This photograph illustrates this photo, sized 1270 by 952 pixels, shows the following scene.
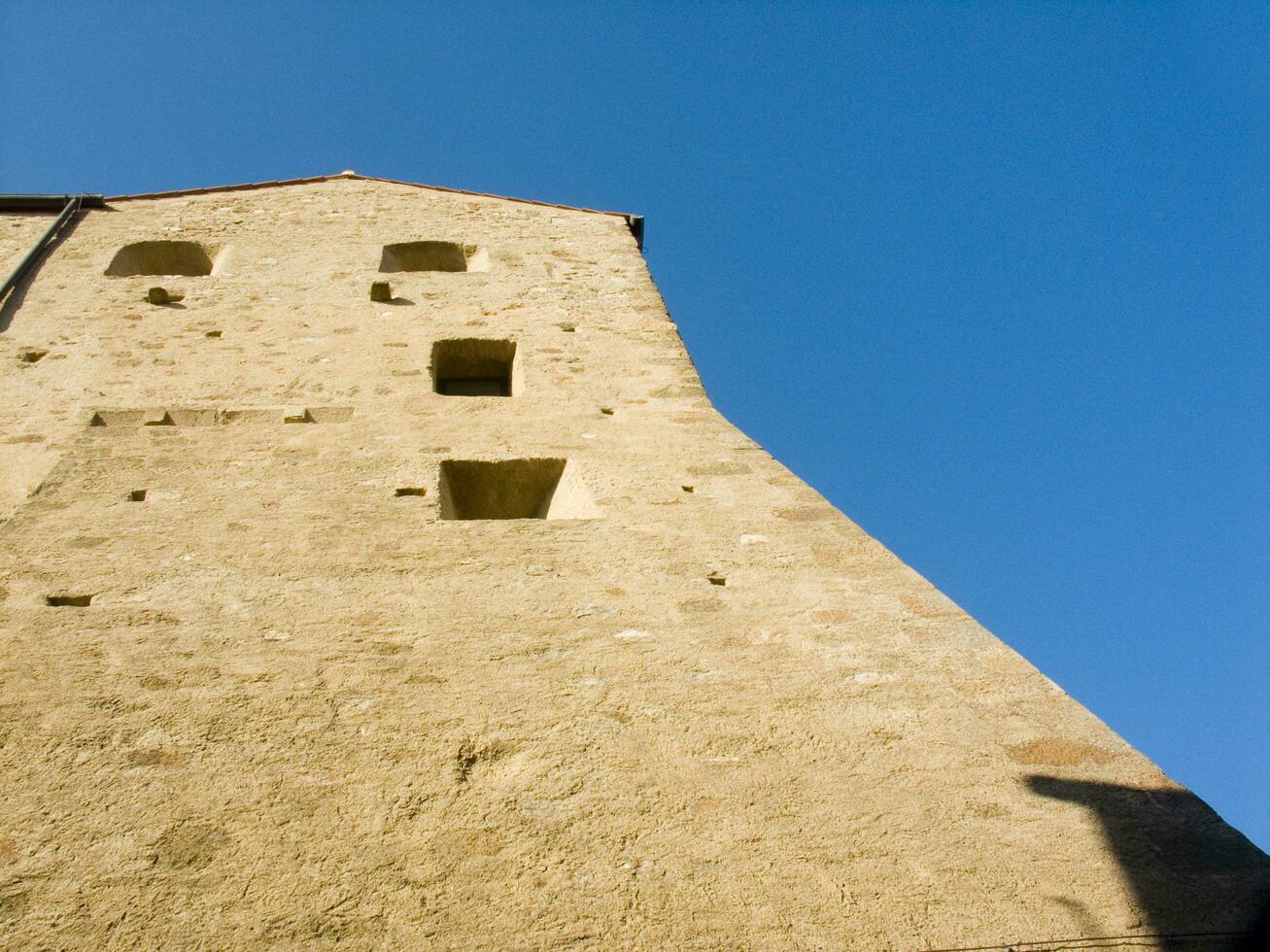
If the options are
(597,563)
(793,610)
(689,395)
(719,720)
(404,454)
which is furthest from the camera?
(689,395)

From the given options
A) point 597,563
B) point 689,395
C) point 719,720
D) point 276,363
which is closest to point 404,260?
point 276,363

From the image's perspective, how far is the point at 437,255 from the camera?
879cm

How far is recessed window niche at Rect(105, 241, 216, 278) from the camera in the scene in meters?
8.41

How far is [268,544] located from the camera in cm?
439

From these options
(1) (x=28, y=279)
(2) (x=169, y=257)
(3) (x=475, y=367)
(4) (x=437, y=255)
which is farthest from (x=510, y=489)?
(2) (x=169, y=257)

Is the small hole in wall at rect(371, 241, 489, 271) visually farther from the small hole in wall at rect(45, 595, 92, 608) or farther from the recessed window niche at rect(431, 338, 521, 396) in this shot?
the small hole in wall at rect(45, 595, 92, 608)

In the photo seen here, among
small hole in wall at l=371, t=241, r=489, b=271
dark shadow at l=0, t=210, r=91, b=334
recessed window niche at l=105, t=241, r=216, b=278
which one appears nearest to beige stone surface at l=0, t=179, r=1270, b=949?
dark shadow at l=0, t=210, r=91, b=334

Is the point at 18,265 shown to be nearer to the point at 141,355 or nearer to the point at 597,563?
the point at 141,355

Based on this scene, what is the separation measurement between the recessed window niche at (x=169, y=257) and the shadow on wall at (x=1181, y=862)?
7919 mm

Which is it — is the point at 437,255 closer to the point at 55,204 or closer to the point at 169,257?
the point at 169,257

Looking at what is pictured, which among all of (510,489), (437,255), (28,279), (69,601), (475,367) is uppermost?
(437,255)

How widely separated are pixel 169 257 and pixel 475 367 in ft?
11.5

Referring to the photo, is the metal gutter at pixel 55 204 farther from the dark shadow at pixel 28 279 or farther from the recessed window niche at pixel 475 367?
the recessed window niche at pixel 475 367

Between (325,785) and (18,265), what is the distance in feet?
21.6
